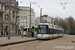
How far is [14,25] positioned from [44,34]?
139 ft

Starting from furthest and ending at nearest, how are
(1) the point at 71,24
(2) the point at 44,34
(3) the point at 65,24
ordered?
(3) the point at 65,24, (1) the point at 71,24, (2) the point at 44,34

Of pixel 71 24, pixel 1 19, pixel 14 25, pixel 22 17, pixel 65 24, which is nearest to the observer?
pixel 1 19

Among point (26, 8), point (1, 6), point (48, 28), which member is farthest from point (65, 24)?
point (48, 28)

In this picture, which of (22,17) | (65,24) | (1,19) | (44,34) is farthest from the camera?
(22,17)

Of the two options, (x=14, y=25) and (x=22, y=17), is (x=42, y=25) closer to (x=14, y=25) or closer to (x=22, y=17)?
(x=14, y=25)

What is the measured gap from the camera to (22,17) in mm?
109875

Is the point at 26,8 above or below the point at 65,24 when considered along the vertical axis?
above

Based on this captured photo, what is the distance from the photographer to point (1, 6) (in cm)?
5609

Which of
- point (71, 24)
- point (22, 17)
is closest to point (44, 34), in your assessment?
point (71, 24)

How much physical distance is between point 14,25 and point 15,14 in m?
5.58

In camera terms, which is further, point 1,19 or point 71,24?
point 71,24

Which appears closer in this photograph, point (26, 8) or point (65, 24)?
point (65, 24)

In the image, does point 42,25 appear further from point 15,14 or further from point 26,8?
point 26,8

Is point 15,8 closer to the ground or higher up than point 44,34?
higher up
